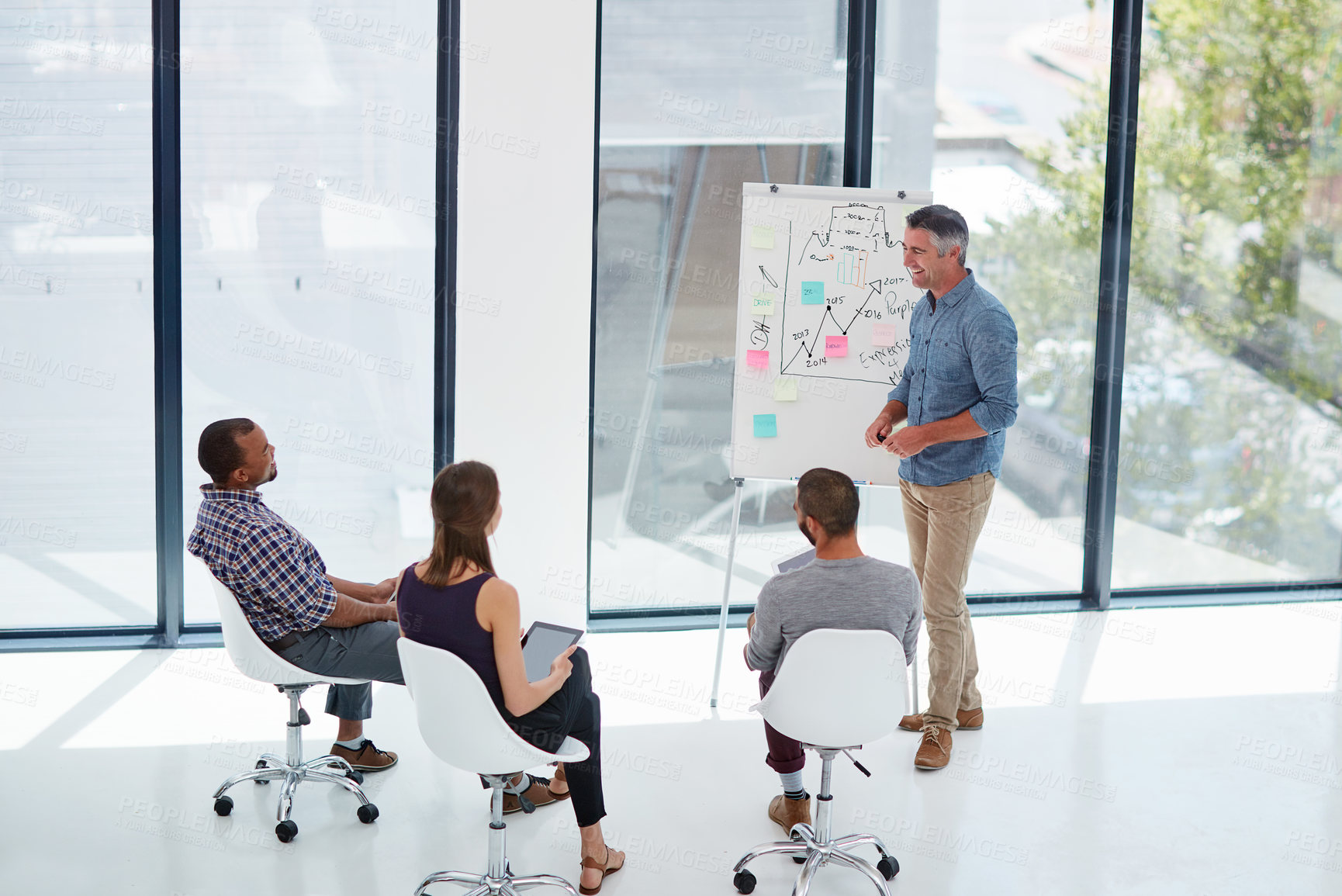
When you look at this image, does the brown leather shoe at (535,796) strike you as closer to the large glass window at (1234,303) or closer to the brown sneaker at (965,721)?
the brown sneaker at (965,721)

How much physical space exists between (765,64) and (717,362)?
124 cm

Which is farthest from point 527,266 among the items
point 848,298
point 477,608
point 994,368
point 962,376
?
point 477,608

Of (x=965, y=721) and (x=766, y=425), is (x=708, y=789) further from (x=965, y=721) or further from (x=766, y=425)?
(x=766, y=425)

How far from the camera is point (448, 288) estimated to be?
4.50 meters

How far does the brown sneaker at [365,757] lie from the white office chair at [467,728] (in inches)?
35.7

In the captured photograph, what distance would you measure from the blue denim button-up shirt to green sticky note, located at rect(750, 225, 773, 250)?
0.58 metres

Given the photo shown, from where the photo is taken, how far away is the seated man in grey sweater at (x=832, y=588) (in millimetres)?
2568

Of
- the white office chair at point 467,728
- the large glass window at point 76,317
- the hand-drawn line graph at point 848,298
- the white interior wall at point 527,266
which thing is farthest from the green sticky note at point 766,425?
the large glass window at point 76,317

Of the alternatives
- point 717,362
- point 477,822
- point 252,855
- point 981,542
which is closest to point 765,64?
point 717,362

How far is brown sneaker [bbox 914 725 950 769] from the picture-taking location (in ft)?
11.3

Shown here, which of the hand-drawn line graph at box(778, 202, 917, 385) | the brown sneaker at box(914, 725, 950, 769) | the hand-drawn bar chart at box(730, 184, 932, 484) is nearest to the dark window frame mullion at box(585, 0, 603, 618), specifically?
the hand-drawn bar chart at box(730, 184, 932, 484)

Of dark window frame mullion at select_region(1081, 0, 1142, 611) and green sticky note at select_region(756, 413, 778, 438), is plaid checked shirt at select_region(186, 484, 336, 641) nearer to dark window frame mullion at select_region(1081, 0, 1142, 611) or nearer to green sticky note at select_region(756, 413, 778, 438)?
green sticky note at select_region(756, 413, 778, 438)

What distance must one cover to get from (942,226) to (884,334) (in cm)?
60

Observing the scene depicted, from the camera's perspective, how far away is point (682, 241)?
15.2 feet
